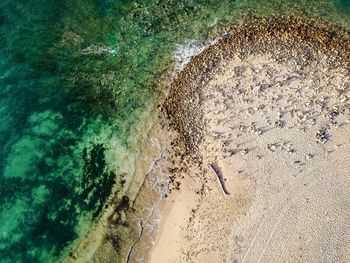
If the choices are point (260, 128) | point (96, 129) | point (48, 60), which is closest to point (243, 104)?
point (260, 128)

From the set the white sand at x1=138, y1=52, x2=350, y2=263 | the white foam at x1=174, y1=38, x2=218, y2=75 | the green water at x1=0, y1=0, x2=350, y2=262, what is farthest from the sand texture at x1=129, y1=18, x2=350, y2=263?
the green water at x1=0, y1=0, x2=350, y2=262

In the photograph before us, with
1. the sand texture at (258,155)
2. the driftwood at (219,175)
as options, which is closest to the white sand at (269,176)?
the sand texture at (258,155)

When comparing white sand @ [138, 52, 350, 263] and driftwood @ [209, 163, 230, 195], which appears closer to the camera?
white sand @ [138, 52, 350, 263]

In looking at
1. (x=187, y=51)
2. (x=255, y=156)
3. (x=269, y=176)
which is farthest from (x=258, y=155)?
(x=187, y=51)

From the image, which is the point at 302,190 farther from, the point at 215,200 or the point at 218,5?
the point at 218,5

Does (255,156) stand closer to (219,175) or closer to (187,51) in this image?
(219,175)

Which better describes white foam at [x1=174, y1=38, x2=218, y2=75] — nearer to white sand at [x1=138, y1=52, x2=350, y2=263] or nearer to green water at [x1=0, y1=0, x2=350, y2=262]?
green water at [x1=0, y1=0, x2=350, y2=262]
